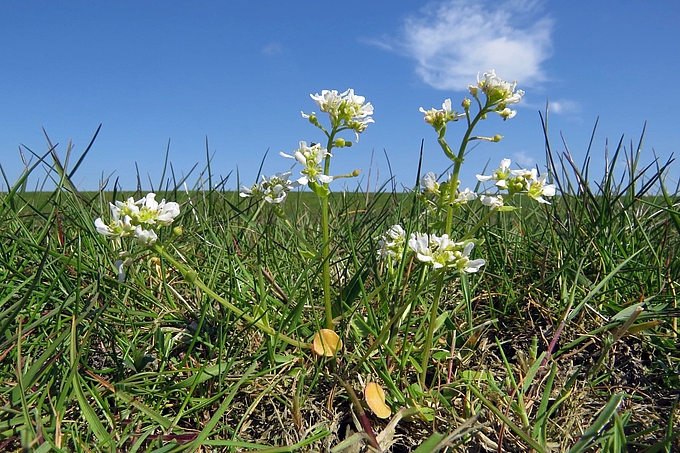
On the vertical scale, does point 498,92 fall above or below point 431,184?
above

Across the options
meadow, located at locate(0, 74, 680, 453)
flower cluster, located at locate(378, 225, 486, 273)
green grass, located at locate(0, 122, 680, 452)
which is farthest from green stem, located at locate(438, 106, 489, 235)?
green grass, located at locate(0, 122, 680, 452)

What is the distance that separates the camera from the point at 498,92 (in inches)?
68.2

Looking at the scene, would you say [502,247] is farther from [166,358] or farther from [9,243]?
[9,243]

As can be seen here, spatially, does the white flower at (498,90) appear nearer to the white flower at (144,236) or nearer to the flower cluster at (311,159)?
the flower cluster at (311,159)

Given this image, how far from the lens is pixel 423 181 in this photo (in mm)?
1894

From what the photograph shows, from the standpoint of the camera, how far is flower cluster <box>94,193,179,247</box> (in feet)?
5.10

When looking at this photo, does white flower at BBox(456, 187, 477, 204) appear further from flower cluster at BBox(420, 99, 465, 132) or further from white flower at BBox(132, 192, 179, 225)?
white flower at BBox(132, 192, 179, 225)

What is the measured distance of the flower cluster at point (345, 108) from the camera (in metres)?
1.86

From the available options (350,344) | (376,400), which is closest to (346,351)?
(350,344)

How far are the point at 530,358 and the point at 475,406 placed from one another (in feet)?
1.02

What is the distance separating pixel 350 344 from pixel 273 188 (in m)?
0.68

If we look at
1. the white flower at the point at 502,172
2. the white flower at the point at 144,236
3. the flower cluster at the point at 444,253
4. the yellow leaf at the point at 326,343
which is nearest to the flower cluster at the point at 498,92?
the white flower at the point at 502,172

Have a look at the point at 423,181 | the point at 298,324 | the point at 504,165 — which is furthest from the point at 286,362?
the point at 504,165

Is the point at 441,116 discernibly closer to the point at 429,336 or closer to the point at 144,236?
the point at 429,336
